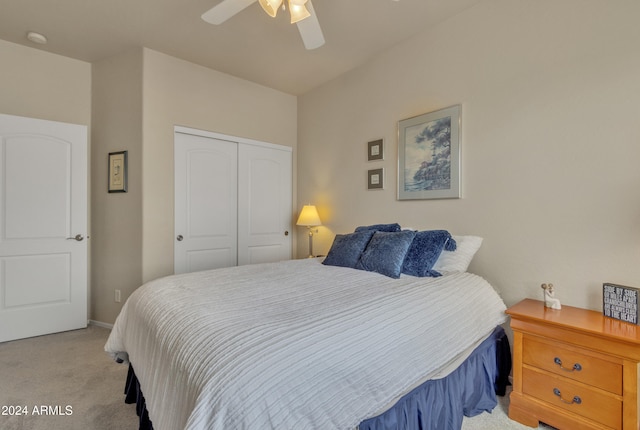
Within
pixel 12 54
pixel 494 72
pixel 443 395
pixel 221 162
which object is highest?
pixel 12 54

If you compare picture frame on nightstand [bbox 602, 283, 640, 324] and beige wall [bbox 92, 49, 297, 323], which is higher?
beige wall [bbox 92, 49, 297, 323]

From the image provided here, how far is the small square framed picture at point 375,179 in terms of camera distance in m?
2.98

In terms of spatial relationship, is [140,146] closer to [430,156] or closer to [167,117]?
[167,117]

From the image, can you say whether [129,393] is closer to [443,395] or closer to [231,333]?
[231,333]

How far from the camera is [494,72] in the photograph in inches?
87.3

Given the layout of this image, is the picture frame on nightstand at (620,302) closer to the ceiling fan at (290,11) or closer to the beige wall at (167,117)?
the ceiling fan at (290,11)

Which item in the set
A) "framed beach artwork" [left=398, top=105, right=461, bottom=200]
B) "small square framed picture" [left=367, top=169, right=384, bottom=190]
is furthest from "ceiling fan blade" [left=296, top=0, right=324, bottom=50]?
"small square framed picture" [left=367, top=169, right=384, bottom=190]

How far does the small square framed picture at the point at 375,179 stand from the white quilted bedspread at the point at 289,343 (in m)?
1.31

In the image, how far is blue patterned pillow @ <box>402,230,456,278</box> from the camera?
202cm

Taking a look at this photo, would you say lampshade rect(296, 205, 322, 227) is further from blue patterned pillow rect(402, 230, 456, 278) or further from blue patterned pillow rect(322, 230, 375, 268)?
blue patterned pillow rect(402, 230, 456, 278)

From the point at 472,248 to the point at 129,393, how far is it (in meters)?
2.37

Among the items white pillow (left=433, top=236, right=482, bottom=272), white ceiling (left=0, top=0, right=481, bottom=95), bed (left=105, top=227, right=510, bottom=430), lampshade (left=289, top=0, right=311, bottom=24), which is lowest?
bed (left=105, top=227, right=510, bottom=430)

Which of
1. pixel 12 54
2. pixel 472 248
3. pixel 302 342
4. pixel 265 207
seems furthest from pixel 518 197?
pixel 12 54

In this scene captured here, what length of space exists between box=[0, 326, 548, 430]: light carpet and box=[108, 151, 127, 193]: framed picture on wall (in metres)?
1.45
